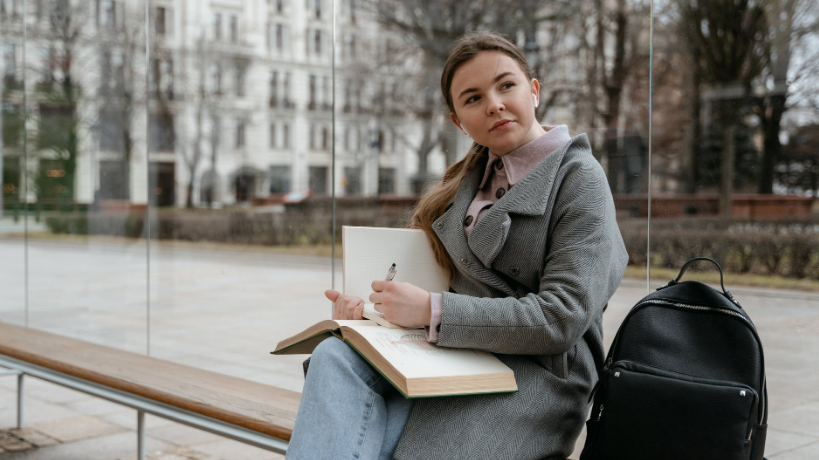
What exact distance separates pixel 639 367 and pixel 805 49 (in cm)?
700


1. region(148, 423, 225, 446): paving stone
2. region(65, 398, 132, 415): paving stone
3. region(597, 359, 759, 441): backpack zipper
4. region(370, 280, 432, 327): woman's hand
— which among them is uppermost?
region(370, 280, 432, 327): woman's hand

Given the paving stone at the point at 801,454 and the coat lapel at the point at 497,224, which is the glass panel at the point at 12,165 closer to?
the coat lapel at the point at 497,224

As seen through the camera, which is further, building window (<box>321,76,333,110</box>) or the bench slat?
building window (<box>321,76,333,110</box>)

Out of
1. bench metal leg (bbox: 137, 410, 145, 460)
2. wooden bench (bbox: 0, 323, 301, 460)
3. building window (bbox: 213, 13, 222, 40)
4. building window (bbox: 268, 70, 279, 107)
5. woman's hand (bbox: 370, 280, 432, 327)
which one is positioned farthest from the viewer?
building window (bbox: 268, 70, 279, 107)

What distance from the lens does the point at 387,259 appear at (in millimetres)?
1636

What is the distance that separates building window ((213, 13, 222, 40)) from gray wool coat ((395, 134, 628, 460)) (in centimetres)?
1697

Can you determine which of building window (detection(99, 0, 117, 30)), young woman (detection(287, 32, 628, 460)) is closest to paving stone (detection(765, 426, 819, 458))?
young woman (detection(287, 32, 628, 460))

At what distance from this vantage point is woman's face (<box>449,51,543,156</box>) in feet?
5.10

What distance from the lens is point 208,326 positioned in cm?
797

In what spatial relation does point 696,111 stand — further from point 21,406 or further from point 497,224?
point 497,224

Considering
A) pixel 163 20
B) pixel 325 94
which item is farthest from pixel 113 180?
pixel 325 94

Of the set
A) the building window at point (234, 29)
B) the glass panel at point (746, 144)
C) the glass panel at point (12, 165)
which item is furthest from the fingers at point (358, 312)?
the building window at point (234, 29)

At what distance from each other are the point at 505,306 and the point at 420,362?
7.0 inches

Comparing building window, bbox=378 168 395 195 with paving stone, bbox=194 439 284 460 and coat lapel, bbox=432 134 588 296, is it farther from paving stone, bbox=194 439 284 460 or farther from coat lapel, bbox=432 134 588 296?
coat lapel, bbox=432 134 588 296
